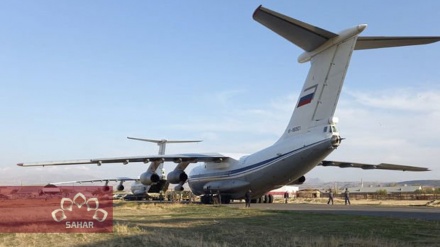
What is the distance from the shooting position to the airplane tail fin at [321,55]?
16906mm

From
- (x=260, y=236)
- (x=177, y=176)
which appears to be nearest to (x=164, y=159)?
(x=177, y=176)

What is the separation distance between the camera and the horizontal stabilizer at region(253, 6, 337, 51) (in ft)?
50.8

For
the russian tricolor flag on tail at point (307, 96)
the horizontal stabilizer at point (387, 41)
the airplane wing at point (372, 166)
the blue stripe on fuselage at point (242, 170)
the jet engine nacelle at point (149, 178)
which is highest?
the horizontal stabilizer at point (387, 41)

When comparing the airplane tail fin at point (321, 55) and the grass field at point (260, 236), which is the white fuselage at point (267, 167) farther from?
the grass field at point (260, 236)

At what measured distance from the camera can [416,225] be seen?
12867mm

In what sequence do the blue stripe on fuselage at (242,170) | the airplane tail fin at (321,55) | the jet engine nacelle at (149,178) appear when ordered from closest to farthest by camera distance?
the airplane tail fin at (321,55) < the blue stripe on fuselage at (242,170) < the jet engine nacelle at (149,178)

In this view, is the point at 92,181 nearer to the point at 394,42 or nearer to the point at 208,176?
the point at 208,176

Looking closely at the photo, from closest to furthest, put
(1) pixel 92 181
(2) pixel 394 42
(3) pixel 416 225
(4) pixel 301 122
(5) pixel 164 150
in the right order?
(3) pixel 416 225
(2) pixel 394 42
(4) pixel 301 122
(5) pixel 164 150
(1) pixel 92 181

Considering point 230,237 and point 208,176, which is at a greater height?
point 208,176

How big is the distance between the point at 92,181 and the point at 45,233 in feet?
145

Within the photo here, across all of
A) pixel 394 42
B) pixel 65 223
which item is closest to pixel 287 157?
pixel 394 42

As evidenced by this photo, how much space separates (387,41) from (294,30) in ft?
12.0

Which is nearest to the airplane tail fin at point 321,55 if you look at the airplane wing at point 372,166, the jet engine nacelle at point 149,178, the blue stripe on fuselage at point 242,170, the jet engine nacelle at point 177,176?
the blue stripe on fuselage at point 242,170

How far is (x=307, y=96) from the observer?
804 inches
